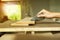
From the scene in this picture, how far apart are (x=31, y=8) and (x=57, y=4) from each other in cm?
51

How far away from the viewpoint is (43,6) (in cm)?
290

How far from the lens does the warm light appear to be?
2904mm

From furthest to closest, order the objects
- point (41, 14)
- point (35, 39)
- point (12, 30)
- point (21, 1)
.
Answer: point (21, 1), point (41, 14), point (12, 30), point (35, 39)

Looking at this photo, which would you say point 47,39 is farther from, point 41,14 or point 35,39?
point 41,14

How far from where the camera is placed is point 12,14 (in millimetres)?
2926

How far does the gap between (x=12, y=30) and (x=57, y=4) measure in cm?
226

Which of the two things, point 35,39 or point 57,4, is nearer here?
point 35,39

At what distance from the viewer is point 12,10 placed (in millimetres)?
2951

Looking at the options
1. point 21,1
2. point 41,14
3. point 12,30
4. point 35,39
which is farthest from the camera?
point 21,1

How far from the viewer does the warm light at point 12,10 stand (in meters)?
2.90

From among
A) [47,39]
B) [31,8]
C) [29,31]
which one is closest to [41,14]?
[29,31]

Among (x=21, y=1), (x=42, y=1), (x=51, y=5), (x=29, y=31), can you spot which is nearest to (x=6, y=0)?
(x=21, y=1)

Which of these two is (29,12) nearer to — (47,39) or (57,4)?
(57,4)

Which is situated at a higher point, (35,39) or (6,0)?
(6,0)
